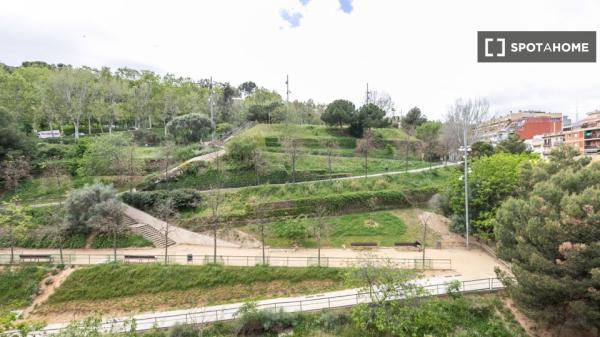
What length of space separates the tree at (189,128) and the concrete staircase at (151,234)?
18872 mm

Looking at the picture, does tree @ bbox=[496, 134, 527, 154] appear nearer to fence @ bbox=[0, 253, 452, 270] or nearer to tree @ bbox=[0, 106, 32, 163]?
fence @ bbox=[0, 253, 452, 270]

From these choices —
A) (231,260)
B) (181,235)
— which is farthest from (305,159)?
(231,260)

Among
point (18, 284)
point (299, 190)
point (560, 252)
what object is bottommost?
point (18, 284)

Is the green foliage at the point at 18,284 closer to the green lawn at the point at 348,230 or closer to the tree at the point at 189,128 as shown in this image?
the green lawn at the point at 348,230

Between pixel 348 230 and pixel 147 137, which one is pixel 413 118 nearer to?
pixel 348 230

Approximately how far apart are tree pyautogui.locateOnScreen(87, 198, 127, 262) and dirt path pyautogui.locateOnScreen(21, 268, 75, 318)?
4156 millimetres

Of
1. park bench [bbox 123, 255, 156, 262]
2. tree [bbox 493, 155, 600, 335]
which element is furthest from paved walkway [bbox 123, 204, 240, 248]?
tree [bbox 493, 155, 600, 335]

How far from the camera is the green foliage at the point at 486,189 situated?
74.0 feet

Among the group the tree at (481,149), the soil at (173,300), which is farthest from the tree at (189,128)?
the tree at (481,149)

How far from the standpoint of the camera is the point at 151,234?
25.2 m

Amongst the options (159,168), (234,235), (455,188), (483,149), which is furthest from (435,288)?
(159,168)

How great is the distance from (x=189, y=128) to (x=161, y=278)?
1047 inches

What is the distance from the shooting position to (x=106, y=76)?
57.4 m

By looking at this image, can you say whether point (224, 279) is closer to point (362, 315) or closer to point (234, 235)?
point (234, 235)
